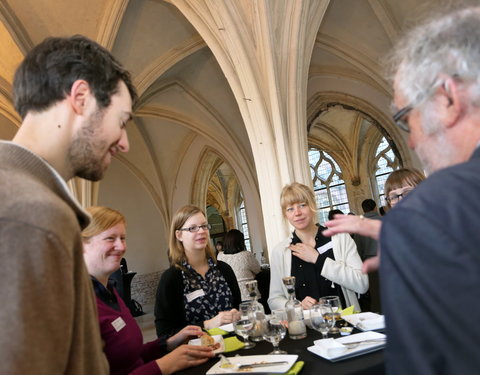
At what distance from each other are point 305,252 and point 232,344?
3.31 feet

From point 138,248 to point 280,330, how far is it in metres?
14.6

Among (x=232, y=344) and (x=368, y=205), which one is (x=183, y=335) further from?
(x=368, y=205)

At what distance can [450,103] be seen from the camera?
3.20 ft

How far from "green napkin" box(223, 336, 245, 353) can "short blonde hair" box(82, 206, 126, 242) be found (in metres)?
0.92

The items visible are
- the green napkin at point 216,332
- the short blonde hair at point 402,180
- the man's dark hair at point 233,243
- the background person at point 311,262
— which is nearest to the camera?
the green napkin at point 216,332

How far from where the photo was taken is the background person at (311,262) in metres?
2.80

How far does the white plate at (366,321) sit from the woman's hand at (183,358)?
80cm

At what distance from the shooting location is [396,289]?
80 cm

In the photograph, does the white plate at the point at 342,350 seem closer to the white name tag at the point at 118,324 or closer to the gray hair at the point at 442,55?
the white name tag at the point at 118,324

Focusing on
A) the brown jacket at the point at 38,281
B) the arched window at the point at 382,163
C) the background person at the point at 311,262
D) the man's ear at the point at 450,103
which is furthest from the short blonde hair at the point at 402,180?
the arched window at the point at 382,163

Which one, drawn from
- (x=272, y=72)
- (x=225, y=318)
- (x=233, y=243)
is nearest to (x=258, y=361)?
(x=225, y=318)

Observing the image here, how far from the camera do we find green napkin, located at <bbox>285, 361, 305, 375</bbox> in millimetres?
1632

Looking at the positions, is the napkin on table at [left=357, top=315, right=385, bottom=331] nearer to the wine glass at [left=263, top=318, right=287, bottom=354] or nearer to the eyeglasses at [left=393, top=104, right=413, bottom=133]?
the wine glass at [left=263, top=318, right=287, bottom=354]

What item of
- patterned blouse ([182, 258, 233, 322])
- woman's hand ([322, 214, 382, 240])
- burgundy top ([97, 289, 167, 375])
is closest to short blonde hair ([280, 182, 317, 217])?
patterned blouse ([182, 258, 233, 322])
